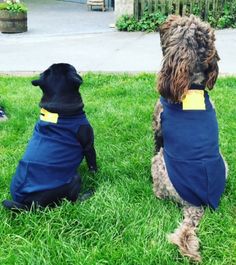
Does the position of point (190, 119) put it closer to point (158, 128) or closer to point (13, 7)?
point (158, 128)

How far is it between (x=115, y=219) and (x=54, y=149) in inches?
29.3

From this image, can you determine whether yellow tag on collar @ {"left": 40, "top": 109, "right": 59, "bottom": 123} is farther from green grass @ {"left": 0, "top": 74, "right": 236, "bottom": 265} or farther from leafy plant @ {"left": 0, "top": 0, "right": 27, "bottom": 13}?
leafy plant @ {"left": 0, "top": 0, "right": 27, "bottom": 13}

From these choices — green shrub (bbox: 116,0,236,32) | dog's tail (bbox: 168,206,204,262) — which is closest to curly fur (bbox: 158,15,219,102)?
dog's tail (bbox: 168,206,204,262)

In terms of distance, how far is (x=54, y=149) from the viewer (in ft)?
12.4

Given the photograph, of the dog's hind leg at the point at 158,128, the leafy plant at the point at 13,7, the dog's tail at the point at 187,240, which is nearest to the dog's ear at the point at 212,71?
the dog's hind leg at the point at 158,128

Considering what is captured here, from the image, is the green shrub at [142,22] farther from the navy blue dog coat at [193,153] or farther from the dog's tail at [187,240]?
the dog's tail at [187,240]

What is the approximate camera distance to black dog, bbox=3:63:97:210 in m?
3.71

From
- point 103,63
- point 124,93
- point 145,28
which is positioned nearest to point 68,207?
point 124,93

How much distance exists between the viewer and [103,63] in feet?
28.9

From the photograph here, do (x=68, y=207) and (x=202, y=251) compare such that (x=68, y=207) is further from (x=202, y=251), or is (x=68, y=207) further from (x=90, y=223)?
(x=202, y=251)

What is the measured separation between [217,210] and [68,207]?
3.98ft

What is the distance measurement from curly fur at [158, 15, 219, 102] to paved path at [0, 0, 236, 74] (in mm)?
4357

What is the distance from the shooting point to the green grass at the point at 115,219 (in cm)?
330

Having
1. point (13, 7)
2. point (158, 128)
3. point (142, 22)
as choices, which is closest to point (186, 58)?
point (158, 128)
